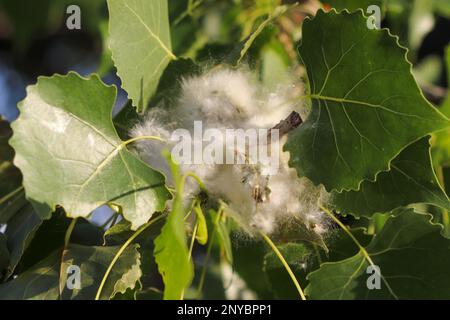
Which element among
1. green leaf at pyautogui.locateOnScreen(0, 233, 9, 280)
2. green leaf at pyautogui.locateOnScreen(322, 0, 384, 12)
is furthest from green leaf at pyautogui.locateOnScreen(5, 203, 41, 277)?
green leaf at pyautogui.locateOnScreen(322, 0, 384, 12)

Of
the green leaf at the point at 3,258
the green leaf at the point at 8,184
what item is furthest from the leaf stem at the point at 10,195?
the green leaf at the point at 3,258

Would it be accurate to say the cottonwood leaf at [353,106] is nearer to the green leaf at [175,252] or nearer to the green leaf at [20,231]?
the green leaf at [175,252]

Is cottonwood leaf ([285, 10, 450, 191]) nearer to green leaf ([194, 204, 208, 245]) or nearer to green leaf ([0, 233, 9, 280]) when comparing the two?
green leaf ([194, 204, 208, 245])

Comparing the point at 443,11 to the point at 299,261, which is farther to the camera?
the point at 443,11

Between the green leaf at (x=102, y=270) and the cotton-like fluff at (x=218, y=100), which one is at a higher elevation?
the cotton-like fluff at (x=218, y=100)
